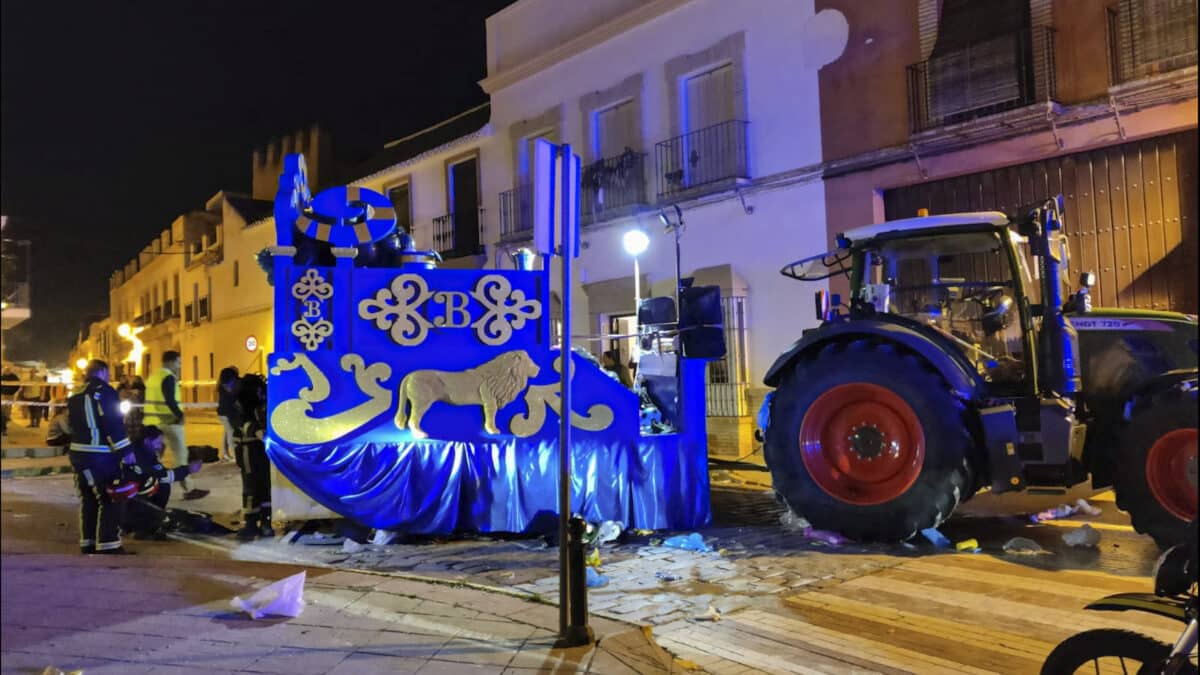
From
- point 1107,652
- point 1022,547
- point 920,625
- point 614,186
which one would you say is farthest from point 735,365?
point 1107,652

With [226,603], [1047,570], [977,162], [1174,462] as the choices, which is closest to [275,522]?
[226,603]

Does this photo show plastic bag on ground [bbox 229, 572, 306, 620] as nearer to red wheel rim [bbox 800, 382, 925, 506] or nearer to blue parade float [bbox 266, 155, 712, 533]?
blue parade float [bbox 266, 155, 712, 533]

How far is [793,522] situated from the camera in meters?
7.90

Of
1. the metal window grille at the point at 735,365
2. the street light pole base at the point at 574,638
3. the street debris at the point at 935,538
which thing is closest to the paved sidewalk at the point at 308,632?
the street light pole base at the point at 574,638

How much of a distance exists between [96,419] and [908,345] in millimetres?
6275

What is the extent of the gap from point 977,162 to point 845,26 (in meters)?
2.97

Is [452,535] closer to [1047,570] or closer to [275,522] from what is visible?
[275,522]

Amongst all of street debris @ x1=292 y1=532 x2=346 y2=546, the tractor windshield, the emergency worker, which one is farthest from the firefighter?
the tractor windshield

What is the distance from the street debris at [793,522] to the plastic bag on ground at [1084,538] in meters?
1.99

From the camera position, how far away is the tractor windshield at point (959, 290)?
7.09m

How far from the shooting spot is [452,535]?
304 inches

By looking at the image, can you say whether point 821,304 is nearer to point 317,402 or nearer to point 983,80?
point 317,402

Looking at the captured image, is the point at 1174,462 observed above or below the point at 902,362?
below

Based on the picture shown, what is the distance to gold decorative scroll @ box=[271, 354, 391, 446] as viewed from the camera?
7473 mm
